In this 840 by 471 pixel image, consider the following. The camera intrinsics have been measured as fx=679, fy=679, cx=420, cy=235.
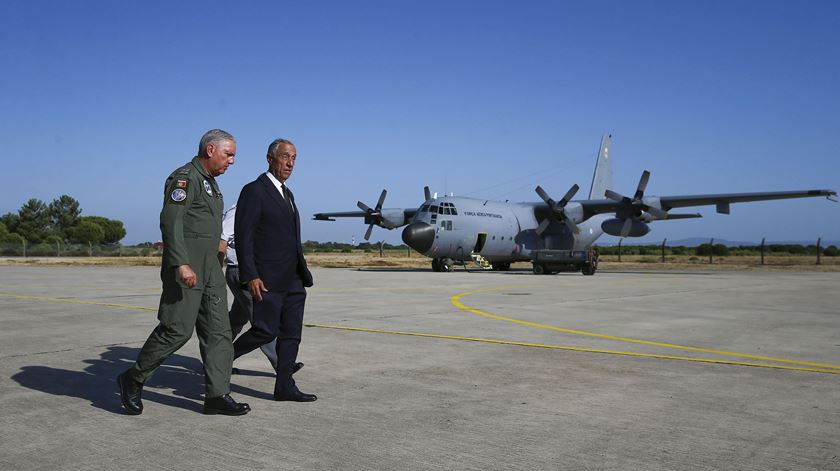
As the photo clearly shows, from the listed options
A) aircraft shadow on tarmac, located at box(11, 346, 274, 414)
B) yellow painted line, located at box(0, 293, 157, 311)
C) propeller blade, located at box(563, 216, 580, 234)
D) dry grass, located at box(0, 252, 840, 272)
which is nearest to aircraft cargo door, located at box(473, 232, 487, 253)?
propeller blade, located at box(563, 216, 580, 234)

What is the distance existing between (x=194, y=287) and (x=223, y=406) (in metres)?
0.86

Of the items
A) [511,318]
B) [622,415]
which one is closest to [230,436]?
[622,415]

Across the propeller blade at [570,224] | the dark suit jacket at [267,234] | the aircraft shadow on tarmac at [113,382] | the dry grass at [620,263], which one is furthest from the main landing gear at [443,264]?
the dark suit jacket at [267,234]

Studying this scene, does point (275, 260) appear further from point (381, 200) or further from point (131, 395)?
point (381, 200)

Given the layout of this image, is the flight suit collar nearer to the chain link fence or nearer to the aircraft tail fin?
the aircraft tail fin

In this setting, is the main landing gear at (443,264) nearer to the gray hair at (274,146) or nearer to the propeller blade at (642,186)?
the propeller blade at (642,186)

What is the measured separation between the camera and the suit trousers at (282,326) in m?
5.29

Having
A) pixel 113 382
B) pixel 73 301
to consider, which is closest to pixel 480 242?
pixel 73 301

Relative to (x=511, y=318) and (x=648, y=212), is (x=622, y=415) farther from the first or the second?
(x=648, y=212)

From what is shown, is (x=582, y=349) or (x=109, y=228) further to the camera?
(x=109, y=228)

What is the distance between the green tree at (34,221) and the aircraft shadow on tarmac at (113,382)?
106 meters

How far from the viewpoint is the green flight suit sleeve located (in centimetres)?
468

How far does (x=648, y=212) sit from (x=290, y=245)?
98.9ft

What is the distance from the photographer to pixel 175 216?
4.72m
